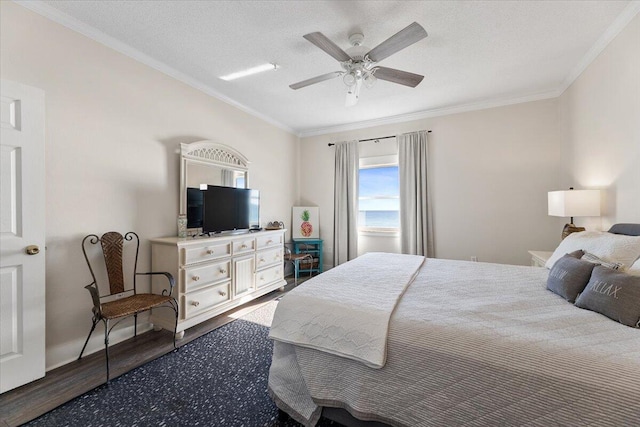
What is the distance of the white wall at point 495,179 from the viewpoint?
11.8ft

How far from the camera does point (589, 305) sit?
1391 millimetres

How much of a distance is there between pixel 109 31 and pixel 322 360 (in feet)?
10.7

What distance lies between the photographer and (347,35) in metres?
2.34

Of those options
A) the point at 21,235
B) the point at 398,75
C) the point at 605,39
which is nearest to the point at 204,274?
the point at 21,235

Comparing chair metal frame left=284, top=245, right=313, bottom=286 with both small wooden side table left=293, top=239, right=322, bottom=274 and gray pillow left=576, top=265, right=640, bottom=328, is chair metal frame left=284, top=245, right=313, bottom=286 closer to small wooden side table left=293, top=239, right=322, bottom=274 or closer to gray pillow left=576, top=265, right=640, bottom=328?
small wooden side table left=293, top=239, right=322, bottom=274

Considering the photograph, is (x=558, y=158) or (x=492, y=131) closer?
(x=558, y=158)

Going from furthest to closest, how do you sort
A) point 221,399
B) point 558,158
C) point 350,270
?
point 558,158
point 350,270
point 221,399

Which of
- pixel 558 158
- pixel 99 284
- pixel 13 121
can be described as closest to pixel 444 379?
pixel 99 284

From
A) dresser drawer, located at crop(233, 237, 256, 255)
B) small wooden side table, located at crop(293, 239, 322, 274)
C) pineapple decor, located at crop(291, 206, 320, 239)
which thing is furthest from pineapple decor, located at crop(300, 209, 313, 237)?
dresser drawer, located at crop(233, 237, 256, 255)

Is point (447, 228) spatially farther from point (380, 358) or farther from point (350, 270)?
point (380, 358)

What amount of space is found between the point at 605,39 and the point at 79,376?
17.6 feet

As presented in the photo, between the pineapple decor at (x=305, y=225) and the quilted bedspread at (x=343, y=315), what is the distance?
118 inches

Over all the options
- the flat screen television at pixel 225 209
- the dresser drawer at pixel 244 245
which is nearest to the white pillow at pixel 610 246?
the dresser drawer at pixel 244 245

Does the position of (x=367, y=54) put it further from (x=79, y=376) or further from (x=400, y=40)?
(x=79, y=376)
